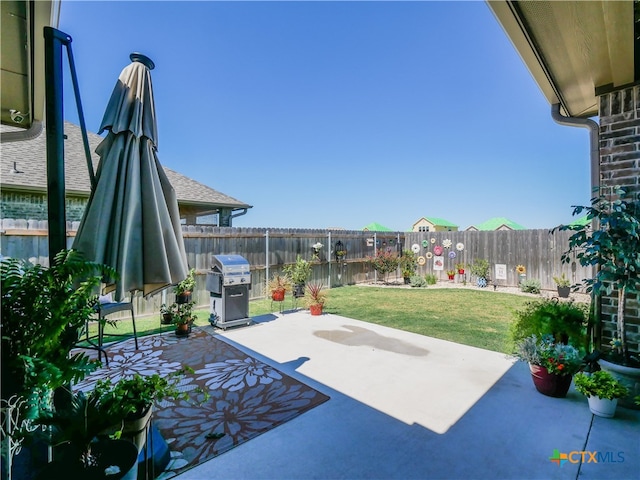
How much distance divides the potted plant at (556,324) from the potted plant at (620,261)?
16.3 inches

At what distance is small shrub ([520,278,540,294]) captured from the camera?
903cm

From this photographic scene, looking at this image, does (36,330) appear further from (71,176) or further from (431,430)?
(71,176)

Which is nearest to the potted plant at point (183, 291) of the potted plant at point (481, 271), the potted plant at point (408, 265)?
the potted plant at point (408, 265)

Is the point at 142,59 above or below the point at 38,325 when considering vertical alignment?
above

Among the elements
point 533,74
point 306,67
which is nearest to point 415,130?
point 306,67

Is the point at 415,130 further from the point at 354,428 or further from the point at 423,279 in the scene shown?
the point at 354,428

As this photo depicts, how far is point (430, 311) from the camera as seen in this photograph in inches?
255

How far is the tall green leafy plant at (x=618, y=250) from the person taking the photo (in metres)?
2.39

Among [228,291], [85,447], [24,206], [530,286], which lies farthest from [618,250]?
[24,206]

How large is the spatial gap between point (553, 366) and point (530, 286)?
A: 7.77 meters

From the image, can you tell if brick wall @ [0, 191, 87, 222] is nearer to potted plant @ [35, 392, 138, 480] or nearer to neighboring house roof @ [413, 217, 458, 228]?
potted plant @ [35, 392, 138, 480]

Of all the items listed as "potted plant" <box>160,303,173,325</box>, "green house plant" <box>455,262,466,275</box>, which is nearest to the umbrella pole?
"potted plant" <box>160,303,173,325</box>

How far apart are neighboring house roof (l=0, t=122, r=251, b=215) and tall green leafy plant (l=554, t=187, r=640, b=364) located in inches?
242

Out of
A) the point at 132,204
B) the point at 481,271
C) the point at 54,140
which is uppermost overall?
the point at 54,140
